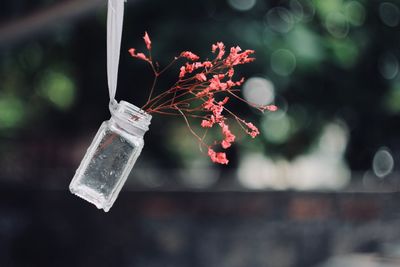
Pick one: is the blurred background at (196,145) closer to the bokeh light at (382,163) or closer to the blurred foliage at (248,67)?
the blurred foliage at (248,67)

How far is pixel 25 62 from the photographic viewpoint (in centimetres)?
539

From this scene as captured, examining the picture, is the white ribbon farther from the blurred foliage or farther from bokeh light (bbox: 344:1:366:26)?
bokeh light (bbox: 344:1:366:26)

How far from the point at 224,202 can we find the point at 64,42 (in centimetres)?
187

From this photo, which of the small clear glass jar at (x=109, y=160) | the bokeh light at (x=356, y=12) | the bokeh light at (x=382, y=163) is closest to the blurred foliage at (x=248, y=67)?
the bokeh light at (x=356, y=12)


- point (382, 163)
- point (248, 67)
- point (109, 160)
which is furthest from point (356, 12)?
point (109, 160)

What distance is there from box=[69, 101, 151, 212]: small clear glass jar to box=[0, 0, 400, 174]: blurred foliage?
10.5ft

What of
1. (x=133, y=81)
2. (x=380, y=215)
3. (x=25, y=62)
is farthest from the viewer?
(x=380, y=215)

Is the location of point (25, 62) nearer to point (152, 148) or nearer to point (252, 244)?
point (152, 148)

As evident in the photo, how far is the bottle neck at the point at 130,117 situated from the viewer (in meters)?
1.17

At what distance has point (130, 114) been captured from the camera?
1.18 meters

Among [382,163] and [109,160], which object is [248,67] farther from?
[109,160]

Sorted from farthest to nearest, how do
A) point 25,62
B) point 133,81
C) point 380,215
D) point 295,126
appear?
point 380,215 < point 295,126 < point 25,62 < point 133,81

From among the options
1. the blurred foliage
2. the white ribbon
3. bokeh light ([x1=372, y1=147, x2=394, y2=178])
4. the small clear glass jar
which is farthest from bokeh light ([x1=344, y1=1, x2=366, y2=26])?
the white ribbon

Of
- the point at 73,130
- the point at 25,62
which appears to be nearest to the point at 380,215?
the point at 73,130
